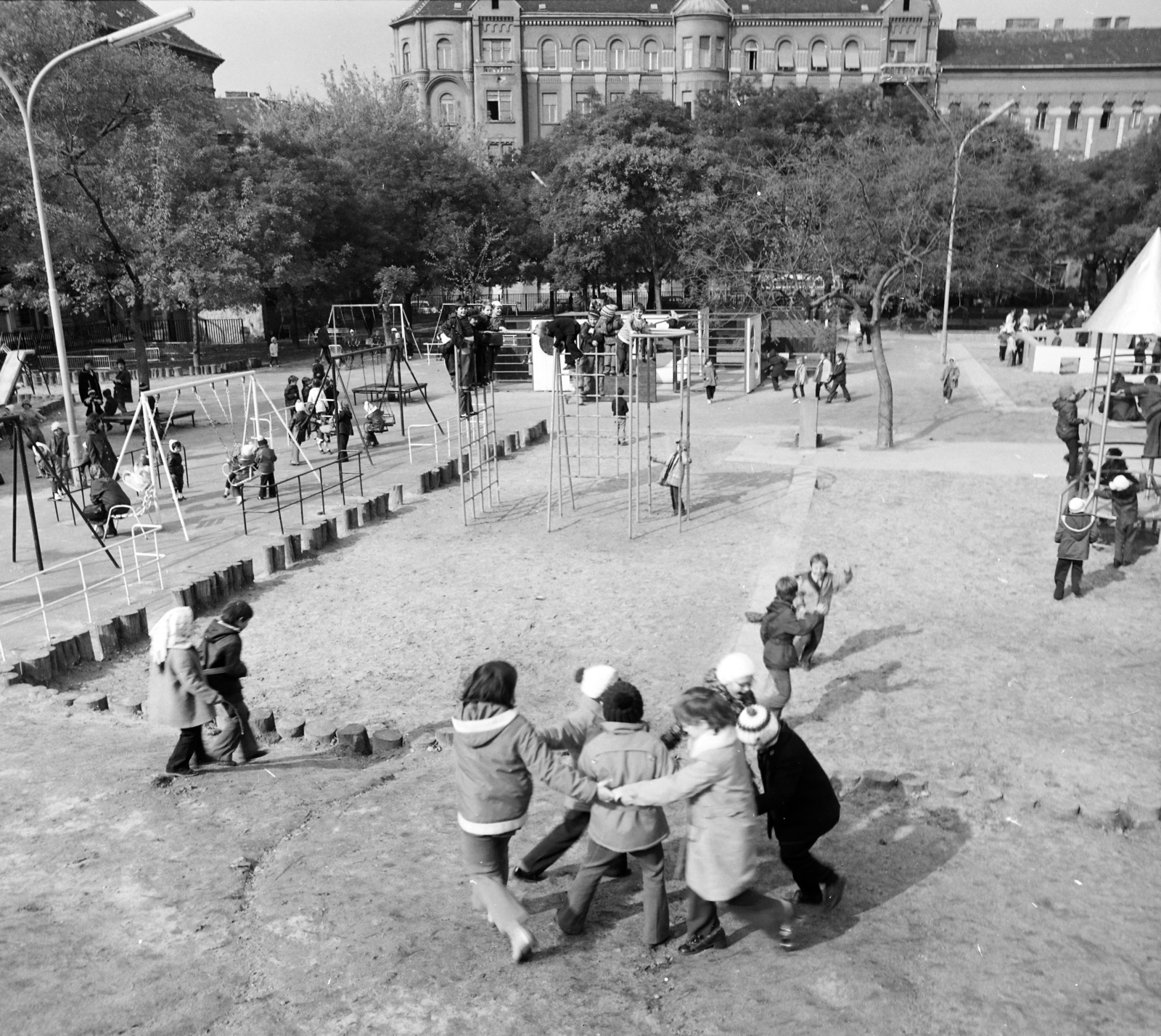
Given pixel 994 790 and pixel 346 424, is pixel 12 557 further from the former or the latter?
pixel 994 790

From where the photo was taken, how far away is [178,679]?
7000 mm

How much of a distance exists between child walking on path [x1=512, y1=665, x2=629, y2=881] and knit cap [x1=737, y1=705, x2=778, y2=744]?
661 mm

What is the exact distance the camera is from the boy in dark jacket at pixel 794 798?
5047mm

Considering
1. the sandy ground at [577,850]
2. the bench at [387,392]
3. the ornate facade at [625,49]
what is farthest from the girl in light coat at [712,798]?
the ornate facade at [625,49]

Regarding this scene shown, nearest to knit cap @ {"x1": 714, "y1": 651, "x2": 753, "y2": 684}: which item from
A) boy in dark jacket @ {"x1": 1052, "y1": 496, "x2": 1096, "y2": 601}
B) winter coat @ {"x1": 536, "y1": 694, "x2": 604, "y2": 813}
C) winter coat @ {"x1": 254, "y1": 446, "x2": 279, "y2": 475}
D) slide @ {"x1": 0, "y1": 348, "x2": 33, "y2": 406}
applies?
winter coat @ {"x1": 536, "y1": 694, "x2": 604, "y2": 813}

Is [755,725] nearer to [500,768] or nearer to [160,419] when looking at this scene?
[500,768]

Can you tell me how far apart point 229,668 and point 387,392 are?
20.7 meters

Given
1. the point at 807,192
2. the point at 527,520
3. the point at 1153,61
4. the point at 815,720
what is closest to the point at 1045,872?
the point at 815,720

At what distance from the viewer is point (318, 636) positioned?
11383mm

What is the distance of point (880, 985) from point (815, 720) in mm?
4068

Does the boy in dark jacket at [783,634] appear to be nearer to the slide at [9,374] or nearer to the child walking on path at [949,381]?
the slide at [9,374]

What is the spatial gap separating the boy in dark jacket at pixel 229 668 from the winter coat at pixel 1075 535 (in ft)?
28.6

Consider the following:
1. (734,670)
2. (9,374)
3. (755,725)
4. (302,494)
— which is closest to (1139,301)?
(734,670)

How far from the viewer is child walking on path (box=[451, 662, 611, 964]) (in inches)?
189
